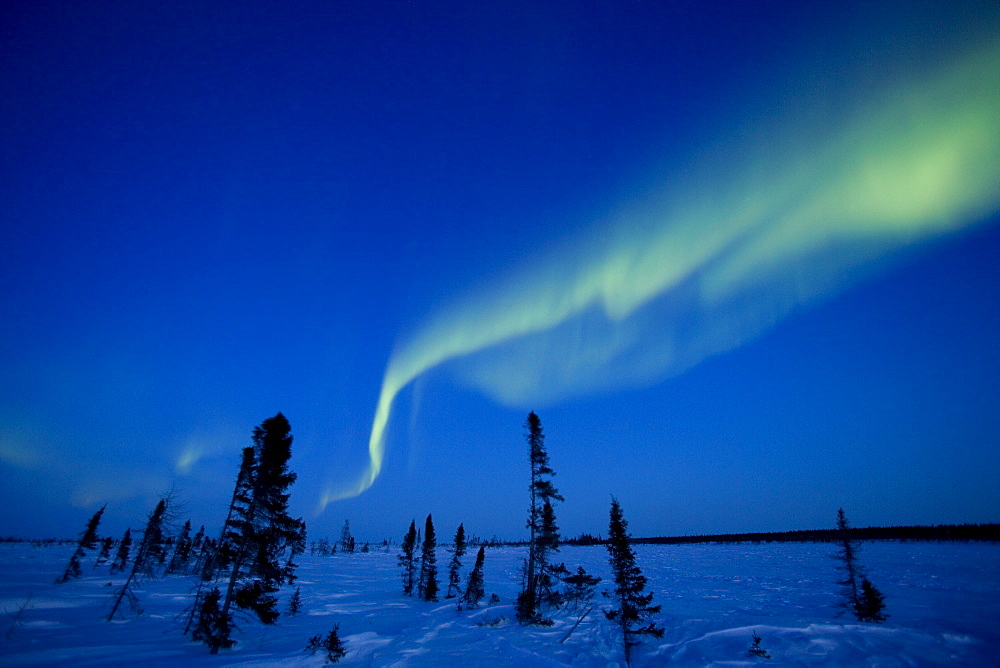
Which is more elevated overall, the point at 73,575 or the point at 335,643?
the point at 335,643

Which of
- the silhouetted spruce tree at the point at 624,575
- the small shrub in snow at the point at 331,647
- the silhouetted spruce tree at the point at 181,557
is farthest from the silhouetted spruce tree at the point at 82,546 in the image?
the silhouetted spruce tree at the point at 624,575

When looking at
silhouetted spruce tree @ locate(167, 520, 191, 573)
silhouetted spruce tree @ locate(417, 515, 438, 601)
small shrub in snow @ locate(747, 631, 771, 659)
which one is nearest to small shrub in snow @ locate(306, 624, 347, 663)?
small shrub in snow @ locate(747, 631, 771, 659)

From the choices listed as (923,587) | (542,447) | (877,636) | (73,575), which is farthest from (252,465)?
(923,587)

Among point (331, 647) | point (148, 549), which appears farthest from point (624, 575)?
point (148, 549)

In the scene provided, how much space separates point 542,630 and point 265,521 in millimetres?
19187

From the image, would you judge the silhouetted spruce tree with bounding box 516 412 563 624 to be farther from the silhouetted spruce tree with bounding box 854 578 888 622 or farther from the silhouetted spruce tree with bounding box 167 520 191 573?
the silhouetted spruce tree with bounding box 167 520 191 573

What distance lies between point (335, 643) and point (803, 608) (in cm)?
3456

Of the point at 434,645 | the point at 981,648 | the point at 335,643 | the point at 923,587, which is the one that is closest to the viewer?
the point at 981,648

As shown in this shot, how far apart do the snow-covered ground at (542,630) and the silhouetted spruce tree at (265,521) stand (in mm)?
2714

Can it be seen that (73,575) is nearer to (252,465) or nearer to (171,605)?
(171,605)

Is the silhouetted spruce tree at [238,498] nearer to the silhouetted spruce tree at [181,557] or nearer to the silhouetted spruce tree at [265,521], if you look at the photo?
the silhouetted spruce tree at [265,521]

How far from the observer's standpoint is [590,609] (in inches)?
1251

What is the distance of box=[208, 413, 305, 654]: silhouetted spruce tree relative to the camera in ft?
73.2

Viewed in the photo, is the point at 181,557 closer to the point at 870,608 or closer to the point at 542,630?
the point at 542,630
